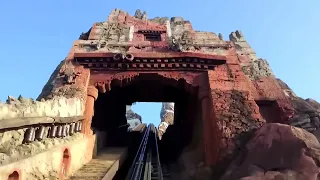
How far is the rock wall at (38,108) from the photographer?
398 centimetres

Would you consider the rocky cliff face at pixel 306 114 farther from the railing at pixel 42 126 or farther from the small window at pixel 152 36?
the railing at pixel 42 126

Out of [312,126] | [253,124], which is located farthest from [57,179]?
[312,126]

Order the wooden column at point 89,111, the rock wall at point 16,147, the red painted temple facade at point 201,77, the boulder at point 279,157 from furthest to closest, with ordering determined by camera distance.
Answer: the wooden column at point 89,111, the red painted temple facade at point 201,77, the boulder at point 279,157, the rock wall at point 16,147

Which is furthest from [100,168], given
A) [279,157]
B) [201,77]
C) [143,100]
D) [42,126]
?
[143,100]

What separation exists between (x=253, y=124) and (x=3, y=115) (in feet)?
17.8

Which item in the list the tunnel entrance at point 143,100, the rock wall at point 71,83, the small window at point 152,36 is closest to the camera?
the rock wall at point 71,83

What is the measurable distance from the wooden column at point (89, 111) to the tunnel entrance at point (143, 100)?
5.40 ft

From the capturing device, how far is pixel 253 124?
7098mm

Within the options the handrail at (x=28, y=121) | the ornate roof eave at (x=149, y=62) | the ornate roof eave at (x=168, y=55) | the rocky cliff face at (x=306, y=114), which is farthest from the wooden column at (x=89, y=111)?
the rocky cliff face at (x=306, y=114)

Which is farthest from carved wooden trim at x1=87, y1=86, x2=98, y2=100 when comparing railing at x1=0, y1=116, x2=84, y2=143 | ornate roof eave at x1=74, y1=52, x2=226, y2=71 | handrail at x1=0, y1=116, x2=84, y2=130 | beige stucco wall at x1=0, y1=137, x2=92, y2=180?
handrail at x1=0, y1=116, x2=84, y2=130

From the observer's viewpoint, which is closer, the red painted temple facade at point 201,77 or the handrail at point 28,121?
the handrail at point 28,121

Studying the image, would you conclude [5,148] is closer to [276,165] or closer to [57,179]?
[57,179]

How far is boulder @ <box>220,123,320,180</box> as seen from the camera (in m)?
4.68

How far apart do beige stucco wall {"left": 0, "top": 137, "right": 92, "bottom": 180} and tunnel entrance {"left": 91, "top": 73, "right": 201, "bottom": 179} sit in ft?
9.34
